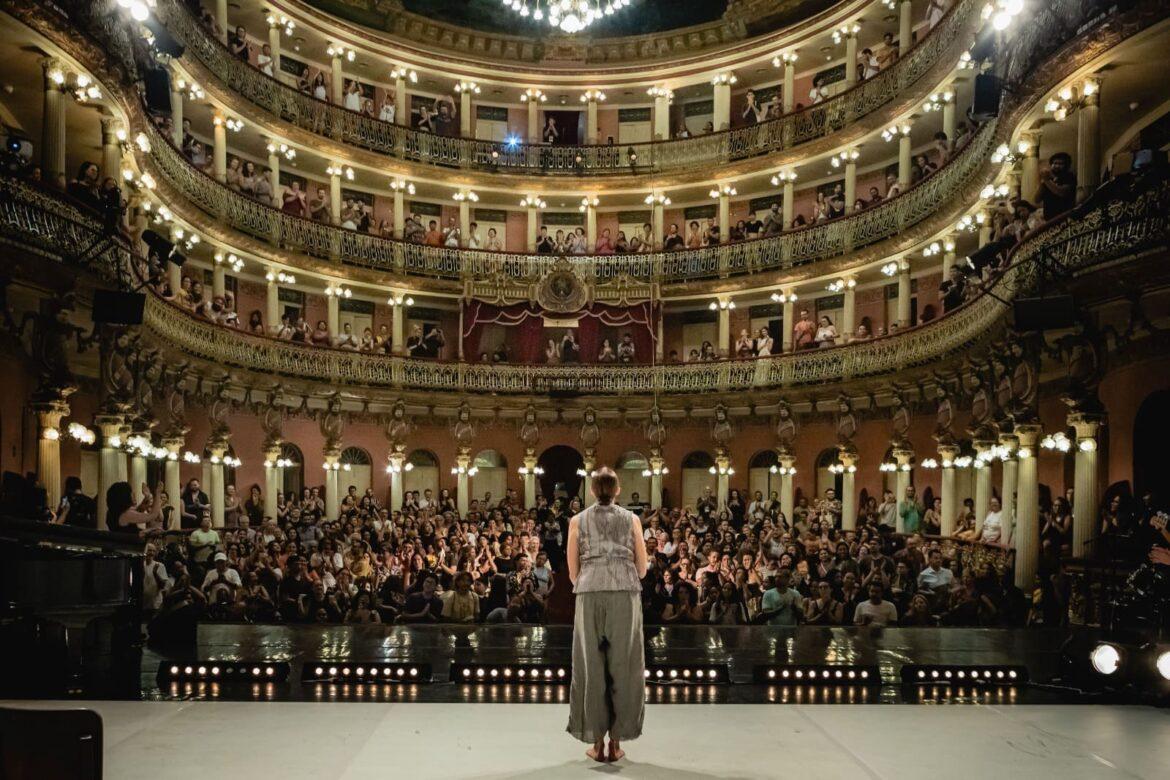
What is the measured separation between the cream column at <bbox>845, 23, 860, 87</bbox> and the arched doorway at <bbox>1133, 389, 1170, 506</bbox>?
20392mm

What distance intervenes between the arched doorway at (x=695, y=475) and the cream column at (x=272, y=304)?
1506 centimetres

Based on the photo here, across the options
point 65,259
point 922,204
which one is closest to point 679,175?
point 922,204

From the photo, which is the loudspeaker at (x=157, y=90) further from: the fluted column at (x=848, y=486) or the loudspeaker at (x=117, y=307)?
the fluted column at (x=848, y=486)

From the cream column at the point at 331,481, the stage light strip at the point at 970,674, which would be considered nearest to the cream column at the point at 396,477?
the cream column at the point at 331,481

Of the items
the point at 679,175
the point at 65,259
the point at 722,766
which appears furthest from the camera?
the point at 679,175

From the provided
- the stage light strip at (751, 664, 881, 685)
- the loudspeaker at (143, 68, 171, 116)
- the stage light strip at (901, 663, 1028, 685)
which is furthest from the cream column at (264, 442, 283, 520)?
the stage light strip at (901, 663, 1028, 685)

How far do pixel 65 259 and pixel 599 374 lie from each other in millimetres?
22857

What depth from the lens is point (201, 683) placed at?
30.2 feet

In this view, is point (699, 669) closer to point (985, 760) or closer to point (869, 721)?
point (869, 721)

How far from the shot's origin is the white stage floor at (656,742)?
6477mm

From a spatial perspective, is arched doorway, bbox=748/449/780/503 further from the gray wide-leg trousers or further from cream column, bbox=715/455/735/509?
the gray wide-leg trousers

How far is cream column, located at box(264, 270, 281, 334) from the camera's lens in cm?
3331

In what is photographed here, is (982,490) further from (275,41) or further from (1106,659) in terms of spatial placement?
(275,41)

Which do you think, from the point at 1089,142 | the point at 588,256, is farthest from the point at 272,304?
the point at 1089,142
